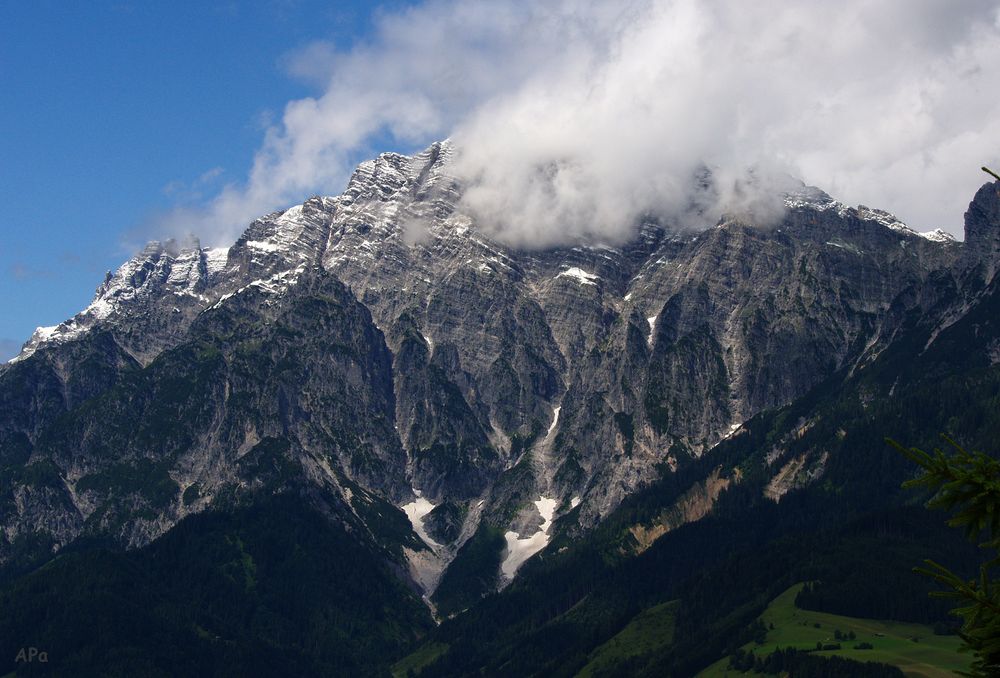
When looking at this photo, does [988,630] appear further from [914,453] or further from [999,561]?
[914,453]

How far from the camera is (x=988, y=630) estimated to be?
1289 inches

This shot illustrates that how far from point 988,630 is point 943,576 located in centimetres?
213

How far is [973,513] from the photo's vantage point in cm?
3256

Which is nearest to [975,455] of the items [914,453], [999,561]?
[914,453]

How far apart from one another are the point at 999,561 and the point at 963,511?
2.07 metres

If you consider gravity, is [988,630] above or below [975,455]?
below

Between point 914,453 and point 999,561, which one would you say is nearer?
point 914,453

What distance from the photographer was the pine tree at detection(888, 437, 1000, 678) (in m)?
31.5

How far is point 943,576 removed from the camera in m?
32.1

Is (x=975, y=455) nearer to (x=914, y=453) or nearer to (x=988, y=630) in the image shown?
(x=914, y=453)

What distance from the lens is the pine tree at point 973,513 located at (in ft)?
103

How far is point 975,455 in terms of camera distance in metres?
31.4

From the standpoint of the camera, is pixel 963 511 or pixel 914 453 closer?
pixel 914 453

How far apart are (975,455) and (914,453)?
1787 millimetres
